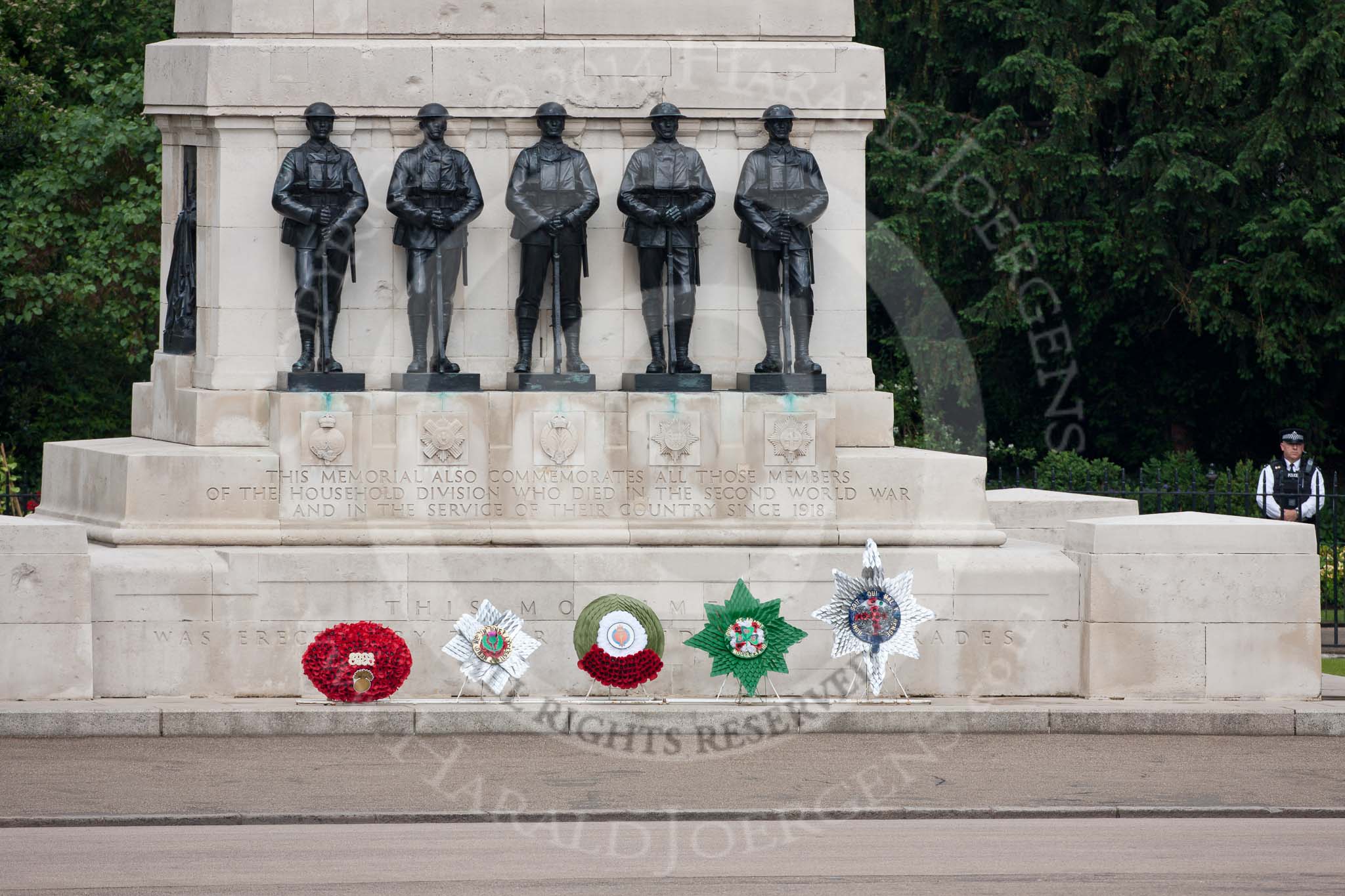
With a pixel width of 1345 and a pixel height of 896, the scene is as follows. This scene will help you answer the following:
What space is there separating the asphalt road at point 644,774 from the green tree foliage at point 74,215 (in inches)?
586

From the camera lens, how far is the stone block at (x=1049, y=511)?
2194 centimetres

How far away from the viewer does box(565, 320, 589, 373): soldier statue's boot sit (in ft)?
63.5

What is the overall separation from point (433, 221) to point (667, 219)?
1851 millimetres

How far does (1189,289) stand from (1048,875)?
2288 cm

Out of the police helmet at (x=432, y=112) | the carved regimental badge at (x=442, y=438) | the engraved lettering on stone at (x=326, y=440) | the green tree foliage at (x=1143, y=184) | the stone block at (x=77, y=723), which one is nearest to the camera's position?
the stone block at (x=77, y=723)

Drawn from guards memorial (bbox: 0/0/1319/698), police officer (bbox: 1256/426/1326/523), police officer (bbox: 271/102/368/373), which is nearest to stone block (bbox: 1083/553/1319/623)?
guards memorial (bbox: 0/0/1319/698)

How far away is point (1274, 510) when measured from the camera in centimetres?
2342

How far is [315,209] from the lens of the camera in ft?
62.2

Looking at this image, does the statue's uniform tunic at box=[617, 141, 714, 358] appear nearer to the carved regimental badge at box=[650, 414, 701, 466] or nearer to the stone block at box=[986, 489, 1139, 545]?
the carved regimental badge at box=[650, 414, 701, 466]

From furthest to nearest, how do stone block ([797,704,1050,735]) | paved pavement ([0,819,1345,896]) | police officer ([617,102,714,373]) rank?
1. police officer ([617,102,714,373])
2. stone block ([797,704,1050,735])
3. paved pavement ([0,819,1345,896])

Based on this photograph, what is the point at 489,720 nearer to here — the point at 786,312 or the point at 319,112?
the point at 786,312

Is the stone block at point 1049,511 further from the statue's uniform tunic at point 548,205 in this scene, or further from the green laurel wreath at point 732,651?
the statue's uniform tunic at point 548,205

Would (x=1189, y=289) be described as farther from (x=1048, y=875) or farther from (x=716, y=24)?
(x=1048, y=875)

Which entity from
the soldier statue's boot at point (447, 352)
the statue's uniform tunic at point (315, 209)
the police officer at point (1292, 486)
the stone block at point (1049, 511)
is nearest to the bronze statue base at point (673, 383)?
the soldier statue's boot at point (447, 352)
